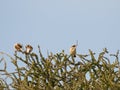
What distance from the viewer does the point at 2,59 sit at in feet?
29.0

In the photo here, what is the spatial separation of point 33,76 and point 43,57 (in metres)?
0.42

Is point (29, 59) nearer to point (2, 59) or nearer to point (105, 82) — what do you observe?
point (2, 59)

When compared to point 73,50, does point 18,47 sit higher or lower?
higher

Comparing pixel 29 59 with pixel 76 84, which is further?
pixel 29 59

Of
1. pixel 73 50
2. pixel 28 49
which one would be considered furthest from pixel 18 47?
pixel 73 50

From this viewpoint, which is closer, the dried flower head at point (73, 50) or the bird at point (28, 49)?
the bird at point (28, 49)

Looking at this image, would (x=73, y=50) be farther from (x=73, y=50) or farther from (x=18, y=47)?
(x=18, y=47)

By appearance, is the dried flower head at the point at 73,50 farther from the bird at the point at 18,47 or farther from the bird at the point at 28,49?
the bird at the point at 18,47

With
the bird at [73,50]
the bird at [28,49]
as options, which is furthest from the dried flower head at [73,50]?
the bird at [28,49]

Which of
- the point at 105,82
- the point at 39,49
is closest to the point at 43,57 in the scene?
the point at 39,49

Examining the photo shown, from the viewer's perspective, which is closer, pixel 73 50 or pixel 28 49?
pixel 28 49

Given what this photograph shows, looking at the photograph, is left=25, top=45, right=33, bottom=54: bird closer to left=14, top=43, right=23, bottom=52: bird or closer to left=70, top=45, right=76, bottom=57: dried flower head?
left=14, top=43, right=23, bottom=52: bird

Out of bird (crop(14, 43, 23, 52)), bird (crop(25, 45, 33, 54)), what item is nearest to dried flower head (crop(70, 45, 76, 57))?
bird (crop(25, 45, 33, 54))

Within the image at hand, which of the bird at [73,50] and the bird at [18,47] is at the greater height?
the bird at [18,47]
